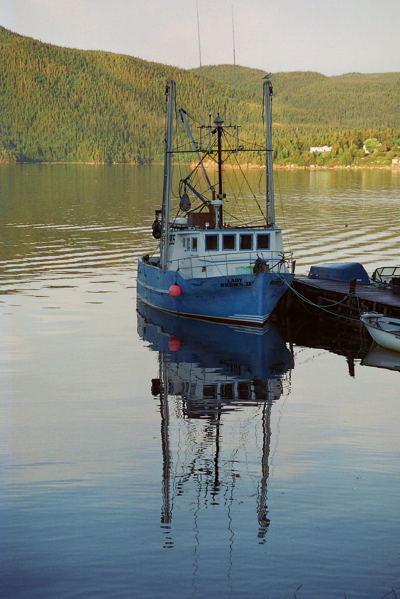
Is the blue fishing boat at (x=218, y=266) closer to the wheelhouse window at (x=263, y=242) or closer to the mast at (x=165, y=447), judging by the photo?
the wheelhouse window at (x=263, y=242)

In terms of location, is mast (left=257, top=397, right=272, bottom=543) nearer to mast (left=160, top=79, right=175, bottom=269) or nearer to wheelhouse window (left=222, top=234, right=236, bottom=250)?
wheelhouse window (left=222, top=234, right=236, bottom=250)

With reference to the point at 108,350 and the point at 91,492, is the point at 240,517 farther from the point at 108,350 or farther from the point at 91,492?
the point at 108,350

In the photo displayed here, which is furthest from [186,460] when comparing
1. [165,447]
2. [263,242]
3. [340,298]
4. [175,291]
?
[340,298]

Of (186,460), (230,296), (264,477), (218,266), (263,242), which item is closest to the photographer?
(264,477)

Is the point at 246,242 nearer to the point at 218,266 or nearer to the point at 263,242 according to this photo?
the point at 263,242

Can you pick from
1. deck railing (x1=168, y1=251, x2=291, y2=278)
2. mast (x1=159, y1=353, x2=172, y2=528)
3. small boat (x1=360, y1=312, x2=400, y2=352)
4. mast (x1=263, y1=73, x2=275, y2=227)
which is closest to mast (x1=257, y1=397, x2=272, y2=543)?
mast (x1=159, y1=353, x2=172, y2=528)

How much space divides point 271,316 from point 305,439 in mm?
22827

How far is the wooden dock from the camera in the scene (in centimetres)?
4575

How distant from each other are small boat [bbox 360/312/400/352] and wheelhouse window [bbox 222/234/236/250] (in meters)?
8.84

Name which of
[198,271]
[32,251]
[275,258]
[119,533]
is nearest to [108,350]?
[198,271]

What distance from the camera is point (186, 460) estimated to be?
26.5 m

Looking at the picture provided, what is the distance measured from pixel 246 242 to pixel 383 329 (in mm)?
10180

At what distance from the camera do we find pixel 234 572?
19.1 meters

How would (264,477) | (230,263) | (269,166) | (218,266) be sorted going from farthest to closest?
1. (269,166)
2. (218,266)
3. (230,263)
4. (264,477)
